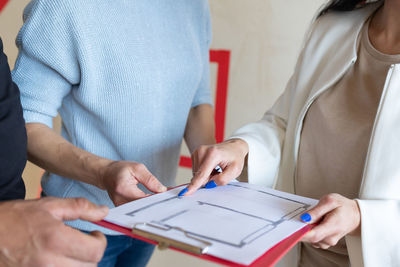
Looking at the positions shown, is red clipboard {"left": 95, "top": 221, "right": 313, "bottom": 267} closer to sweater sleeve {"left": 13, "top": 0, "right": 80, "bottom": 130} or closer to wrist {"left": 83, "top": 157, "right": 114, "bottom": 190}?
wrist {"left": 83, "top": 157, "right": 114, "bottom": 190}

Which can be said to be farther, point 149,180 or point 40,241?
point 149,180

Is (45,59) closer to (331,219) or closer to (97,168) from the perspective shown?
(97,168)

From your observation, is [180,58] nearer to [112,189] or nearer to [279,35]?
[112,189]

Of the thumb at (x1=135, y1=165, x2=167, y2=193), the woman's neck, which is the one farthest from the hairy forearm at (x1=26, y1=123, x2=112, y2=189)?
the woman's neck

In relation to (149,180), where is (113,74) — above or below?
above

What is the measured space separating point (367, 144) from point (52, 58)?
0.61m

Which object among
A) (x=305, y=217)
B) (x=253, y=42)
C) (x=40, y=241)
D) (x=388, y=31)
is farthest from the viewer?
(x=253, y=42)

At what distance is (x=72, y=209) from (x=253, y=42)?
3.78ft

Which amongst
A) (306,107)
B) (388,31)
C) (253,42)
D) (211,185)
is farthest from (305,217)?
(253,42)

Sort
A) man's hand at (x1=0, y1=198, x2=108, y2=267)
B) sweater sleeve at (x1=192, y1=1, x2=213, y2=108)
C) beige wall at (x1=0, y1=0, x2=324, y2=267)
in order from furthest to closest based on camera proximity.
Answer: beige wall at (x1=0, y1=0, x2=324, y2=267), sweater sleeve at (x1=192, y1=1, x2=213, y2=108), man's hand at (x1=0, y1=198, x2=108, y2=267)

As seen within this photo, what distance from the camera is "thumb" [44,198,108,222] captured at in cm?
47

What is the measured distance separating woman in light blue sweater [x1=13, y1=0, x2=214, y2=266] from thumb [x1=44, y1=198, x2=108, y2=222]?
187mm

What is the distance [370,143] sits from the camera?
0.69 meters

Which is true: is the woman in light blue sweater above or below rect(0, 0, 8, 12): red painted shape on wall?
below
